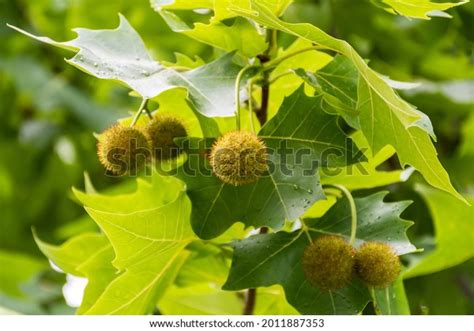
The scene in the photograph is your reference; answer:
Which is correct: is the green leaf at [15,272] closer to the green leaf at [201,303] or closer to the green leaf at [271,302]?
the green leaf at [201,303]

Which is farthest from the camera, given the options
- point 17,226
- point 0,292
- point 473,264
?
point 17,226

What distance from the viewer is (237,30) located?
2.50 meters

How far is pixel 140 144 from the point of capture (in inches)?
97.9

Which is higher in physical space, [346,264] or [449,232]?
[346,264]

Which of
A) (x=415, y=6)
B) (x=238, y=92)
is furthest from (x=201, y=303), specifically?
(x=415, y=6)

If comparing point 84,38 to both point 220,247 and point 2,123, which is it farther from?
point 2,123

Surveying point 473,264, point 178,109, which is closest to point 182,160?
point 178,109

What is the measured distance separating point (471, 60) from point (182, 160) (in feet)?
9.68

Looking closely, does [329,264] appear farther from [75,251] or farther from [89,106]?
[89,106]

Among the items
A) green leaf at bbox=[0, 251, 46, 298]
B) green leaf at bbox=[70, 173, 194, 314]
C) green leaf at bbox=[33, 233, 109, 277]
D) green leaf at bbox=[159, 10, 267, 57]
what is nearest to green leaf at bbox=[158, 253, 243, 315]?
green leaf at bbox=[70, 173, 194, 314]

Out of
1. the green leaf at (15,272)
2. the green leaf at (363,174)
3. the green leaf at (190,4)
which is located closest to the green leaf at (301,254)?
the green leaf at (363,174)

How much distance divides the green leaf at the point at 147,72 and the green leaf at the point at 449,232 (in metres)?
1.17

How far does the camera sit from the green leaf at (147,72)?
236 centimetres

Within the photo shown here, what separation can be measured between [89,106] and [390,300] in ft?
11.5
